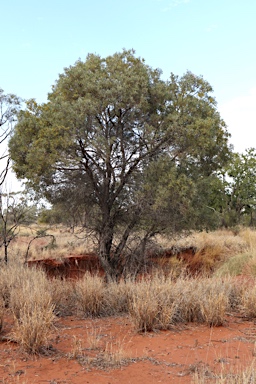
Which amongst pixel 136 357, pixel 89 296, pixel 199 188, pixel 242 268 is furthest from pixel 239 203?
pixel 136 357

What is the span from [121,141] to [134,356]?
699 centimetres

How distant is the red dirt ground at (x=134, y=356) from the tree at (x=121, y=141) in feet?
14.7

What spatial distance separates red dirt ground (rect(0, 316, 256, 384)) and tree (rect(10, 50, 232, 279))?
176 inches

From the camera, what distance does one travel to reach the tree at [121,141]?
10.8m

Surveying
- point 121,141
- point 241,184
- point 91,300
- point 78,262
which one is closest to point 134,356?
point 91,300

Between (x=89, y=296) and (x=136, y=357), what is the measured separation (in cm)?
278

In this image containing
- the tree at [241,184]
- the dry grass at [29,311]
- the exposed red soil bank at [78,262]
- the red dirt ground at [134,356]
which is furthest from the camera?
the tree at [241,184]

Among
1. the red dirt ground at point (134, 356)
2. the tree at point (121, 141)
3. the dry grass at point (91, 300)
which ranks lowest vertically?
the red dirt ground at point (134, 356)

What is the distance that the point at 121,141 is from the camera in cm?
1143

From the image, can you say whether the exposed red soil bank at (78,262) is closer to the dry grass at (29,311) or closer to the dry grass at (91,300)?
the dry grass at (29,311)

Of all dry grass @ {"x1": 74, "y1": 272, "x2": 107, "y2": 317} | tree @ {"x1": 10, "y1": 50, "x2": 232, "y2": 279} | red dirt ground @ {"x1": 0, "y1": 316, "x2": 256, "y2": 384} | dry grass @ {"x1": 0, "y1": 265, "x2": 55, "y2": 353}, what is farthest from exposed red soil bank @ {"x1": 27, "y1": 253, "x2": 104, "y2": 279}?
red dirt ground @ {"x1": 0, "y1": 316, "x2": 256, "y2": 384}

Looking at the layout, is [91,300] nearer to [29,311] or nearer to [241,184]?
[29,311]

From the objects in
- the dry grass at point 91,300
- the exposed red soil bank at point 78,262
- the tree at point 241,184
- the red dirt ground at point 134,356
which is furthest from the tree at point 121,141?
the tree at point 241,184

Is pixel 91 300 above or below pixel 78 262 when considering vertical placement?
below
